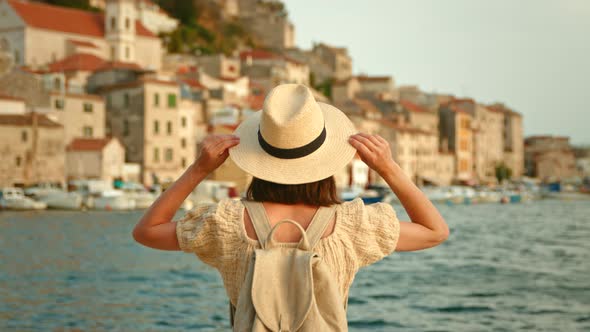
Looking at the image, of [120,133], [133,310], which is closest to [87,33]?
[120,133]

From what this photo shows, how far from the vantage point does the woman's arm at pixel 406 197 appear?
2.81 m

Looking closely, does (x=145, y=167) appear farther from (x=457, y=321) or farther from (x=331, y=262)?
(x=331, y=262)

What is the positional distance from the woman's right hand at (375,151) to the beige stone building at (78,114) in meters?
52.2

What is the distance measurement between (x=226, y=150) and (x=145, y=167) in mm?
53690


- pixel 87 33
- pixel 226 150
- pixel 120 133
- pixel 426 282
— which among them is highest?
pixel 87 33

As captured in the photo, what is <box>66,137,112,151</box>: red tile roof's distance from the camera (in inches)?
2047

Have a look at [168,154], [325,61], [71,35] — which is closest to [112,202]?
[168,154]

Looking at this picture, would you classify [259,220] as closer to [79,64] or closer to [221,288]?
[221,288]

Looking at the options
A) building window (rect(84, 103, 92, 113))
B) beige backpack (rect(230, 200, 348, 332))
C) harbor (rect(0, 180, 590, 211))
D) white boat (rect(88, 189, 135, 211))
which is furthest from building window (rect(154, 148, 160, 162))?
beige backpack (rect(230, 200, 348, 332))

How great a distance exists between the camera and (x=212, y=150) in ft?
9.45

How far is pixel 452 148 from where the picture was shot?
336ft

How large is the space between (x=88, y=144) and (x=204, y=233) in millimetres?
51171

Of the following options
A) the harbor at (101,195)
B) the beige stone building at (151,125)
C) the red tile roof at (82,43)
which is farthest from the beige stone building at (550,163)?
the beige stone building at (151,125)

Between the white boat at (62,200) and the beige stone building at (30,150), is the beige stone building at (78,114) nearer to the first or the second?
the beige stone building at (30,150)
